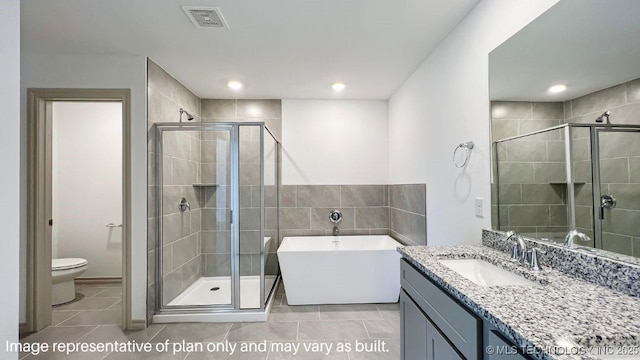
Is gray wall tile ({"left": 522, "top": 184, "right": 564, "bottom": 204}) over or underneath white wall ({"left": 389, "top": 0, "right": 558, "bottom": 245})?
underneath

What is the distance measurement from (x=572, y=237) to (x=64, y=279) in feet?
14.6

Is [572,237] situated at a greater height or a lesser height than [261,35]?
lesser

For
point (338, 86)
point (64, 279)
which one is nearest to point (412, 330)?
point (338, 86)

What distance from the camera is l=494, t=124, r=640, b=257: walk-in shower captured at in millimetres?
1008

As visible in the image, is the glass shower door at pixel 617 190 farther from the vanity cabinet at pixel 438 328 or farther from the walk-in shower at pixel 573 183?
the vanity cabinet at pixel 438 328

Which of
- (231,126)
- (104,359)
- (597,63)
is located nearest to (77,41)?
(231,126)

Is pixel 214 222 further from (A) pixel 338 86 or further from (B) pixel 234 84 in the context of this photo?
(A) pixel 338 86

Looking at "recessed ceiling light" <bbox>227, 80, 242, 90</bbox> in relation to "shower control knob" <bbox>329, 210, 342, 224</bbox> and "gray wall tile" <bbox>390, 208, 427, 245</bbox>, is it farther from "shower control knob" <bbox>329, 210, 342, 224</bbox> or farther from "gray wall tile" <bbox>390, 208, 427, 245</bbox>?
"gray wall tile" <bbox>390, 208, 427, 245</bbox>

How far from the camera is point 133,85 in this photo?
8.34ft

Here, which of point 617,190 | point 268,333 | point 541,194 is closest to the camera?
point 617,190

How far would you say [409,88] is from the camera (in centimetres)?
304

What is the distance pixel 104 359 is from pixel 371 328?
2151mm
